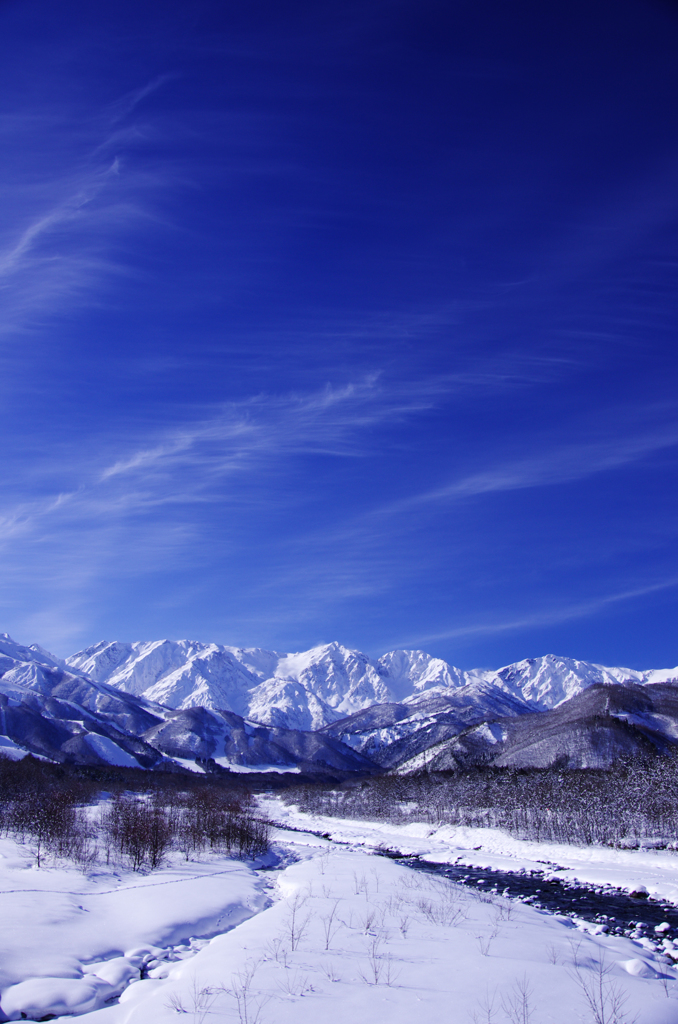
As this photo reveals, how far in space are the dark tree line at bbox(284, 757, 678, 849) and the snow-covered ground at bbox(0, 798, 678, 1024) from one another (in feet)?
109

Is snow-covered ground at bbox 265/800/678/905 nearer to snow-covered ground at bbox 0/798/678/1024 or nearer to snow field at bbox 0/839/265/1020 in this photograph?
snow-covered ground at bbox 0/798/678/1024

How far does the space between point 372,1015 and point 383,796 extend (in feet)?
382

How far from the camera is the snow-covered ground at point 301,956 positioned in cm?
1224

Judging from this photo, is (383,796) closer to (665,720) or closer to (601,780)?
(601,780)

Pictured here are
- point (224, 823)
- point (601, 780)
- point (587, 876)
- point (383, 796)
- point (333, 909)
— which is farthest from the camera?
point (383, 796)

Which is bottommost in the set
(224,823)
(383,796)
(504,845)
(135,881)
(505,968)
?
(383,796)

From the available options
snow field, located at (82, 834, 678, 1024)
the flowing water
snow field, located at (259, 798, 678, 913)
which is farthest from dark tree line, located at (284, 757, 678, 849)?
snow field, located at (82, 834, 678, 1024)

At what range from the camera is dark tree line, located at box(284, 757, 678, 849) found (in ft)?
180

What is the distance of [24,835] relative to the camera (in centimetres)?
4434

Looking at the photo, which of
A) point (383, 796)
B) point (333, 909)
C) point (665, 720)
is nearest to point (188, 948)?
point (333, 909)

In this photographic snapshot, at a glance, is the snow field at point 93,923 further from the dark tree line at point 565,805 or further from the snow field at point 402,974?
the dark tree line at point 565,805

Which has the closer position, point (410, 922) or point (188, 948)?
point (188, 948)

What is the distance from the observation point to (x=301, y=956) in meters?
15.8

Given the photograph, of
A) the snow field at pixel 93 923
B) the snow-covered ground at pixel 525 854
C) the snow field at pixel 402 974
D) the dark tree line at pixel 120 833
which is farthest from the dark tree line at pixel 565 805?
the snow field at pixel 402 974
